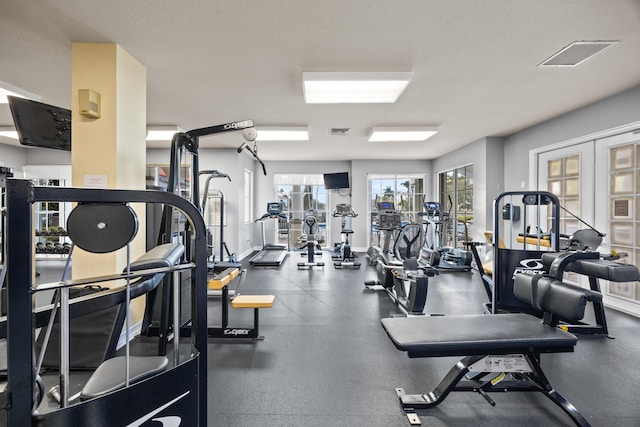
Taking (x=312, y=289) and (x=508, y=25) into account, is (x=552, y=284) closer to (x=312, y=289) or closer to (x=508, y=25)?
(x=508, y=25)

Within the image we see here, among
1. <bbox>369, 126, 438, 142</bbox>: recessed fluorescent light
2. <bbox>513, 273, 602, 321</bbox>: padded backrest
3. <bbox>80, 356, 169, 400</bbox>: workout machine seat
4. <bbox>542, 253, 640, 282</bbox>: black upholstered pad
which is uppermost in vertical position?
<bbox>369, 126, 438, 142</bbox>: recessed fluorescent light

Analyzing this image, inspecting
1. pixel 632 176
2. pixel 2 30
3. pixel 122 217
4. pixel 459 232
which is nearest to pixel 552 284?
pixel 122 217

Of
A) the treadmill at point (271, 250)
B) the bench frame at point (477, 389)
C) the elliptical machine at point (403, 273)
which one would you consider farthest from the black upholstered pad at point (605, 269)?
the treadmill at point (271, 250)

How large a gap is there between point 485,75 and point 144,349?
4.36 m

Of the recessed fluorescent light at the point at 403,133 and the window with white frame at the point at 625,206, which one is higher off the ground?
the recessed fluorescent light at the point at 403,133

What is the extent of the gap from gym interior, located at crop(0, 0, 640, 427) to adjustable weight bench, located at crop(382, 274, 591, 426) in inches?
0.6

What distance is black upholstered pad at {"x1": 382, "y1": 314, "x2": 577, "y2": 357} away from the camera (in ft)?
5.22

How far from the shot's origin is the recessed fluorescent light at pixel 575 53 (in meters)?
2.52

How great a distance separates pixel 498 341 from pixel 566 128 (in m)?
4.34

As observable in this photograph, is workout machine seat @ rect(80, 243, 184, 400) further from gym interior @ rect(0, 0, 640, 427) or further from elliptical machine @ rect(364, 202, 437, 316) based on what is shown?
elliptical machine @ rect(364, 202, 437, 316)

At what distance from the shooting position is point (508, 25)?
2291 mm

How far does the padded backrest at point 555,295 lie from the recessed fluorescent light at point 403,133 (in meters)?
3.47

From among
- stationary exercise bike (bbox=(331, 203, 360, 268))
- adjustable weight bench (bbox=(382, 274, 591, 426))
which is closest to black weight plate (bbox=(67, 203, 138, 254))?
adjustable weight bench (bbox=(382, 274, 591, 426))

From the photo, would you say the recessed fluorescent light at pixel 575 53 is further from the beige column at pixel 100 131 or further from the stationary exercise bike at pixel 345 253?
the stationary exercise bike at pixel 345 253
